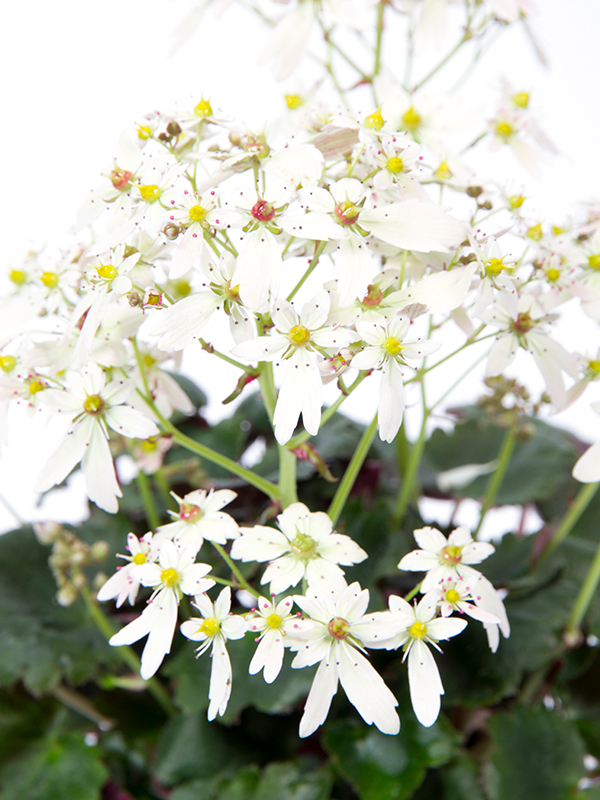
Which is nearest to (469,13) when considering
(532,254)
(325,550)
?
(532,254)

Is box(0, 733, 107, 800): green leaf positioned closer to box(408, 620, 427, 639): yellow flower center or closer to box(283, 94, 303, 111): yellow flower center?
box(408, 620, 427, 639): yellow flower center

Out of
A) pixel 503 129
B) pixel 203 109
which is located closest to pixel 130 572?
pixel 203 109

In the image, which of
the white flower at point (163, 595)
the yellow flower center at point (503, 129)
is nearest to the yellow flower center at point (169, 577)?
the white flower at point (163, 595)

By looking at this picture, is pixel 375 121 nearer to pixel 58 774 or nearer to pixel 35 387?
pixel 35 387

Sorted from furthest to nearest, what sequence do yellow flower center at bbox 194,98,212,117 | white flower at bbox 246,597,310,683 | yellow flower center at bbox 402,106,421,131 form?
yellow flower center at bbox 402,106,421,131 < yellow flower center at bbox 194,98,212,117 < white flower at bbox 246,597,310,683

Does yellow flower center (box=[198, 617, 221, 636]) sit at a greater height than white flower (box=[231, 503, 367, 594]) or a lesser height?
lesser

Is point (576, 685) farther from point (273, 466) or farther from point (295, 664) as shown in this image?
point (295, 664)

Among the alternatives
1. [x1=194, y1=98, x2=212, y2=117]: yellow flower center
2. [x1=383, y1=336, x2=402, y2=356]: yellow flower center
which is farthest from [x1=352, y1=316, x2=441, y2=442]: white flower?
[x1=194, y1=98, x2=212, y2=117]: yellow flower center

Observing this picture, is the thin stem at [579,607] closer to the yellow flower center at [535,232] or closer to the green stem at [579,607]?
the green stem at [579,607]
